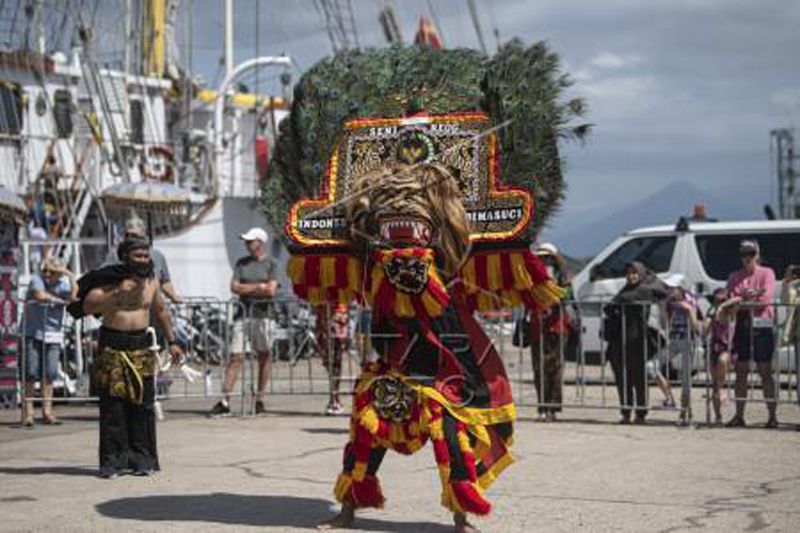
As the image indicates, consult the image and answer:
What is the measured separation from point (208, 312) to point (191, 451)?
620 cm

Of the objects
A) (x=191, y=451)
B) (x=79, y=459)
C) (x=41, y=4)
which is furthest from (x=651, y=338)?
(x=41, y=4)

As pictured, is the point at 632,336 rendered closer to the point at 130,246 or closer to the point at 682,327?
the point at 682,327

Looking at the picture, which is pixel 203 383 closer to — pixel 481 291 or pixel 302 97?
pixel 302 97

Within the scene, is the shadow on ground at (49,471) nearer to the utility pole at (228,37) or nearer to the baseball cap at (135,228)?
the baseball cap at (135,228)

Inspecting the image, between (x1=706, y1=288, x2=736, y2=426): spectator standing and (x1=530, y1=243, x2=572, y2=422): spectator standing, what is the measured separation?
145 centimetres

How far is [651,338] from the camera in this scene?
47.2ft

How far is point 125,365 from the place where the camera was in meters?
9.80

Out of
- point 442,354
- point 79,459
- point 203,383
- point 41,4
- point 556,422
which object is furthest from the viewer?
point 41,4

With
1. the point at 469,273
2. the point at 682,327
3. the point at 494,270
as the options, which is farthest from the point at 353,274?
the point at 682,327

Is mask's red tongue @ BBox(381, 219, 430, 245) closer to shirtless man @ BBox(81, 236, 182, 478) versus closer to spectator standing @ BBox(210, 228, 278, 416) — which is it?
shirtless man @ BBox(81, 236, 182, 478)

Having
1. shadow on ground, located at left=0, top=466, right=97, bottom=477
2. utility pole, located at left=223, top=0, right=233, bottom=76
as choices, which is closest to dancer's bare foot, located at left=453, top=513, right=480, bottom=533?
shadow on ground, located at left=0, top=466, right=97, bottom=477

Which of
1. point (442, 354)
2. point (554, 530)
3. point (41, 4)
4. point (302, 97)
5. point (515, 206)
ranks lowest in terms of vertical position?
point (554, 530)

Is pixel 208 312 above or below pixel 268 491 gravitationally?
above

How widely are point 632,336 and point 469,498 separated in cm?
695
